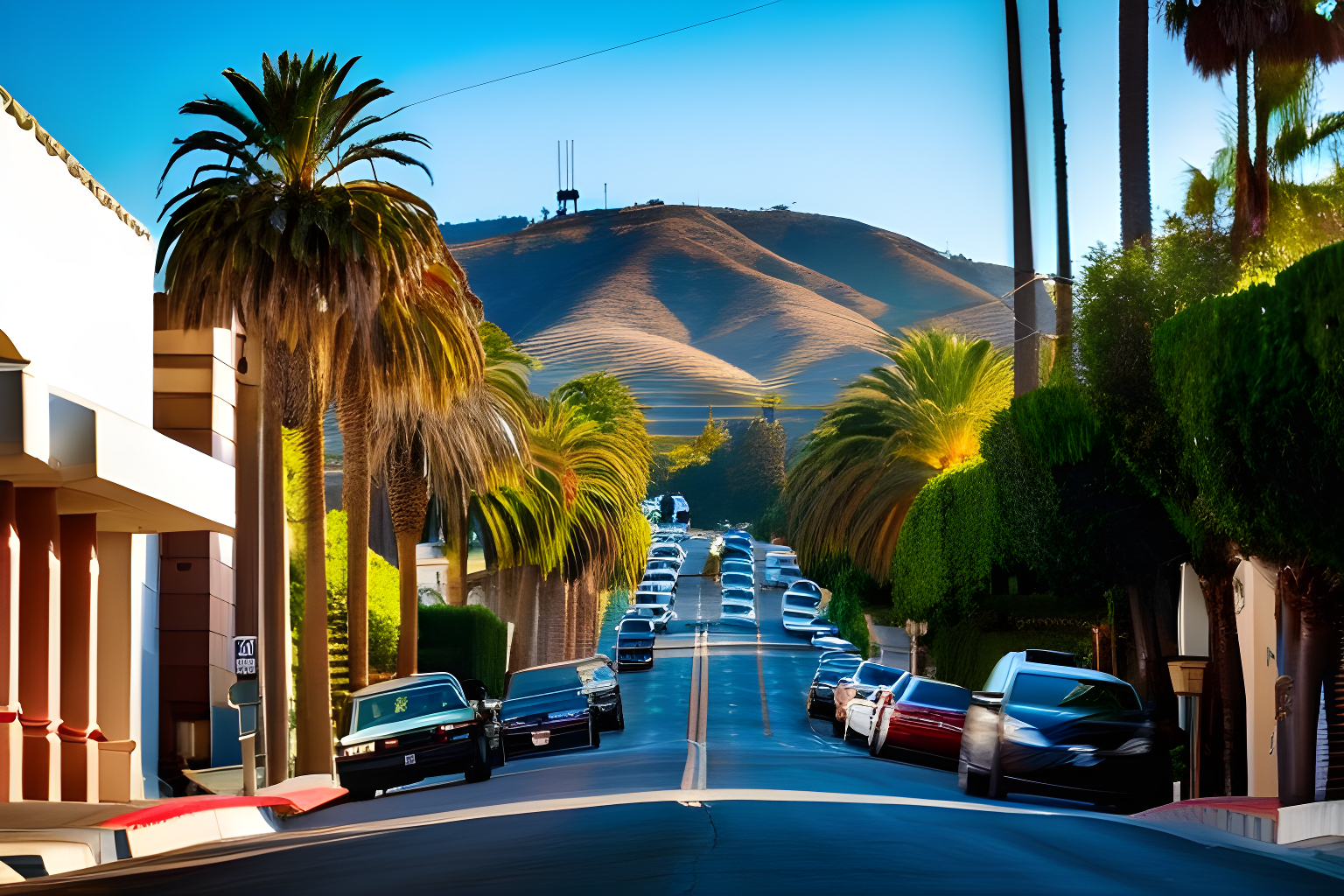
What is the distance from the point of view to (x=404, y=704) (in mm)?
22625

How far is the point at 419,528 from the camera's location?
36312 millimetres

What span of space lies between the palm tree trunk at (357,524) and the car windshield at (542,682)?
13.5ft

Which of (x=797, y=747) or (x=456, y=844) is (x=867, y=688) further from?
(x=456, y=844)

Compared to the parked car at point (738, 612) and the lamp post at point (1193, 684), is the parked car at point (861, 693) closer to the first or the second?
the lamp post at point (1193, 684)

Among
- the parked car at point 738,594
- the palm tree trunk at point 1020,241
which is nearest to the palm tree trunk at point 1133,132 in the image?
the palm tree trunk at point 1020,241

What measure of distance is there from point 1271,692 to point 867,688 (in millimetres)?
11355

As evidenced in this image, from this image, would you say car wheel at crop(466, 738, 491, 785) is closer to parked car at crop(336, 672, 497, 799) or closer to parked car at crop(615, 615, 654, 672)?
parked car at crop(336, 672, 497, 799)

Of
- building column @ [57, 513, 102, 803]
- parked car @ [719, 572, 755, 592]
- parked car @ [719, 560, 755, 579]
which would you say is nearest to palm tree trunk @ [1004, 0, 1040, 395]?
building column @ [57, 513, 102, 803]

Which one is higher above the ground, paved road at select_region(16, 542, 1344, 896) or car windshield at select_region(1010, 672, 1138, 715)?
car windshield at select_region(1010, 672, 1138, 715)

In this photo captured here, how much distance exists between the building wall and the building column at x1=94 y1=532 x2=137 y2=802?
217 cm

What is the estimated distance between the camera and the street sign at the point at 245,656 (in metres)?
20.7

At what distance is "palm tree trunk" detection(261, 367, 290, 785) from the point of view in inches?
957

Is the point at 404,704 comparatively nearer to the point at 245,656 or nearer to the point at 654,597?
the point at 245,656

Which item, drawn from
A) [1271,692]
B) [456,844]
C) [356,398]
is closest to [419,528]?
[356,398]
